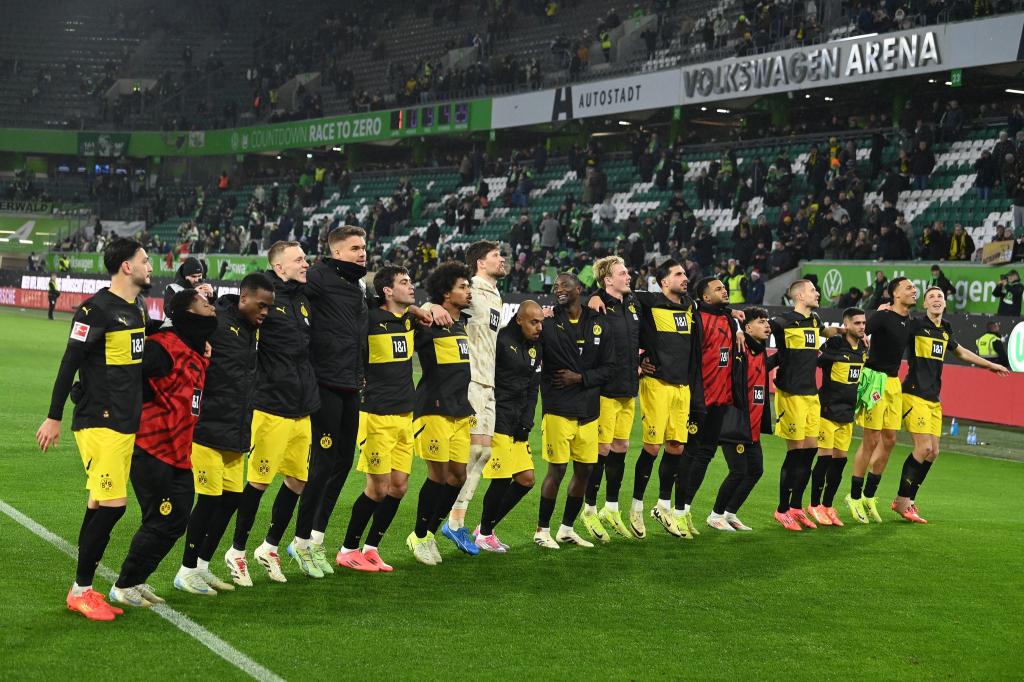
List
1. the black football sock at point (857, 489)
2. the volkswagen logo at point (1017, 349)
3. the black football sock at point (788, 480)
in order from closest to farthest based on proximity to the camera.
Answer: the black football sock at point (788, 480) < the black football sock at point (857, 489) < the volkswagen logo at point (1017, 349)

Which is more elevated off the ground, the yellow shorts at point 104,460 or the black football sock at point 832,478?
the yellow shorts at point 104,460

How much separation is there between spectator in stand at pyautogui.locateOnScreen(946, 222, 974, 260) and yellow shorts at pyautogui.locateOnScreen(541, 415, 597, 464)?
15.9 meters

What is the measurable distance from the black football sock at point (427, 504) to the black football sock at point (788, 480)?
3.80 metres

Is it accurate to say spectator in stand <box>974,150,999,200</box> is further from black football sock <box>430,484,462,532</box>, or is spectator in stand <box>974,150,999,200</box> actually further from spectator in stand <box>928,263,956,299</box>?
black football sock <box>430,484,462,532</box>

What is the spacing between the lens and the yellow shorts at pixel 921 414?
39.0 feet

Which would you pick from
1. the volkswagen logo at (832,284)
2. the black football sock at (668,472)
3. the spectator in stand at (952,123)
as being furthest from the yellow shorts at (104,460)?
the spectator in stand at (952,123)

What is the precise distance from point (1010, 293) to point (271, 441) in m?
16.5

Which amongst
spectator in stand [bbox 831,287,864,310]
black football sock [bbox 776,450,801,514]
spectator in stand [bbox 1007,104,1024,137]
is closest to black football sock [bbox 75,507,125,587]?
black football sock [bbox 776,450,801,514]

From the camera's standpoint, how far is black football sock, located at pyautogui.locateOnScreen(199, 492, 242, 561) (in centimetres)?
759

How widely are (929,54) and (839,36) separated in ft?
10.9

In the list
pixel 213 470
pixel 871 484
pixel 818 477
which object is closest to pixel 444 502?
pixel 213 470

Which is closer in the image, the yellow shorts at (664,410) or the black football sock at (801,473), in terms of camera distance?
the yellow shorts at (664,410)

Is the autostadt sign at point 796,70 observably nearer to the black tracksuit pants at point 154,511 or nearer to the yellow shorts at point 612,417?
the yellow shorts at point 612,417

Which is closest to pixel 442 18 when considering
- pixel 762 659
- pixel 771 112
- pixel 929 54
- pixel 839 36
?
pixel 771 112
